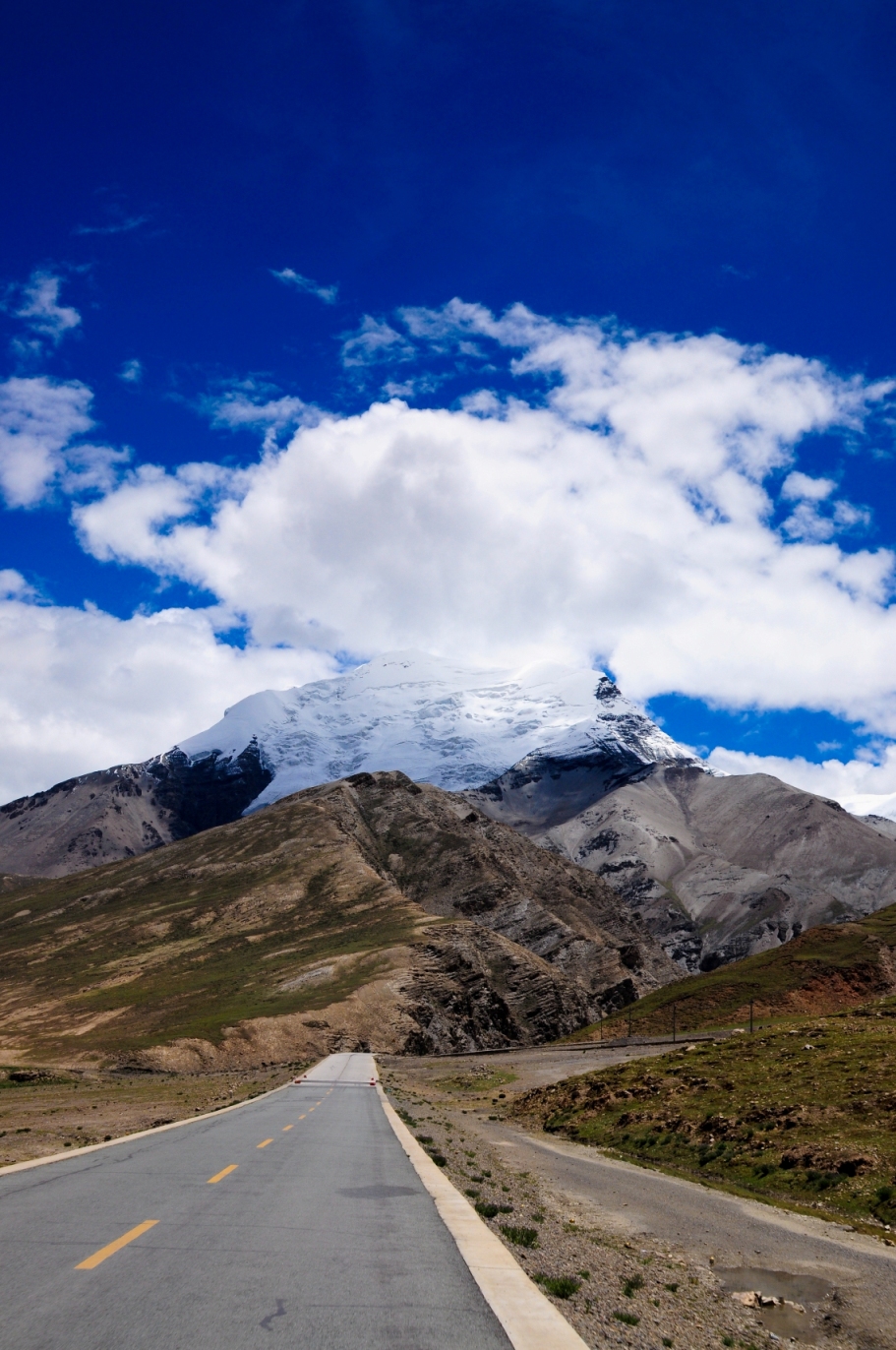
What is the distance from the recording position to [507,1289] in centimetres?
954

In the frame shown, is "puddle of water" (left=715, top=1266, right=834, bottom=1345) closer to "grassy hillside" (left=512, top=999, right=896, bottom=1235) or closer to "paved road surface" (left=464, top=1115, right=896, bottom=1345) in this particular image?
"paved road surface" (left=464, top=1115, right=896, bottom=1345)

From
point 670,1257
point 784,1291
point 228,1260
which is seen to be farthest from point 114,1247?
point 784,1291

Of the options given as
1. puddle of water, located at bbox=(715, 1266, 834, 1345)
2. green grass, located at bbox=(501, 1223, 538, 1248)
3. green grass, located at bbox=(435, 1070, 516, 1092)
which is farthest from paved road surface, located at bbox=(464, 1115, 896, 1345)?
green grass, located at bbox=(435, 1070, 516, 1092)

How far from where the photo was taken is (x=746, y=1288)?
50.0 ft

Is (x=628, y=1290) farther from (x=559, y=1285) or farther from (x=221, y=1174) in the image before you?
(x=221, y=1174)

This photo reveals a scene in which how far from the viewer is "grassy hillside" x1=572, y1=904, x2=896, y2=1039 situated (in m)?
96.2

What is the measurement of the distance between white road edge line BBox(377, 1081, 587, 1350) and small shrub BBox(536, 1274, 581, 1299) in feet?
2.01

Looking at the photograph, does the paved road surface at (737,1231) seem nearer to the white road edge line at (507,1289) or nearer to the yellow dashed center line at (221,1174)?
the white road edge line at (507,1289)

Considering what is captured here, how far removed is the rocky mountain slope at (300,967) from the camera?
10562cm

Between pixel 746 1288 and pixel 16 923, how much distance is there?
213 m

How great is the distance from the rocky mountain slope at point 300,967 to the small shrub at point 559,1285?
90135 millimetres

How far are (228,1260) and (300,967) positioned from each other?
12812 centimetres

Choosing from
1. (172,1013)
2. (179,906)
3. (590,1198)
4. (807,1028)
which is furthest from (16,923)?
(590,1198)

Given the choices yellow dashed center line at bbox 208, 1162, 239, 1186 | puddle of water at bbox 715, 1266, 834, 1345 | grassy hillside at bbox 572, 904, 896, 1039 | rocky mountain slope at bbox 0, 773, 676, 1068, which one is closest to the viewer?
puddle of water at bbox 715, 1266, 834, 1345
